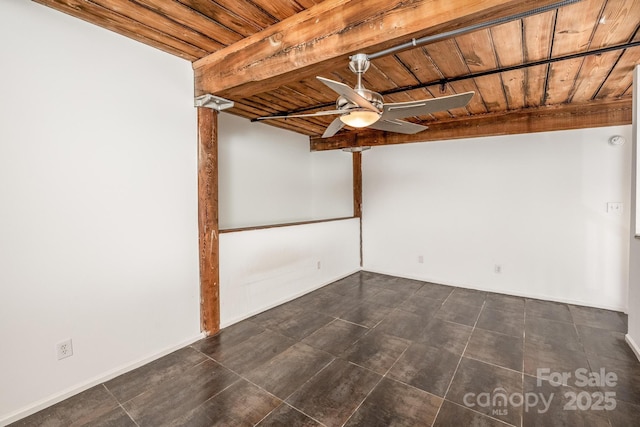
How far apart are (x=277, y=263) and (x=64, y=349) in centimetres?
215

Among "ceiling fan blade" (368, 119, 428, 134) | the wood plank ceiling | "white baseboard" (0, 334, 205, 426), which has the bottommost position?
"white baseboard" (0, 334, 205, 426)

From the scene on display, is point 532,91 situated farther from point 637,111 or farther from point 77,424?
point 77,424

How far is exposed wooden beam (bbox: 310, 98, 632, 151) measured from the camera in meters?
3.30

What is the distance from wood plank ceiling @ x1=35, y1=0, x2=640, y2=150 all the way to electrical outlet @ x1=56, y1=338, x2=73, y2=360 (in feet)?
7.19

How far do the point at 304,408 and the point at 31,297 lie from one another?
190cm

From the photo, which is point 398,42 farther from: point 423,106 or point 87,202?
point 87,202

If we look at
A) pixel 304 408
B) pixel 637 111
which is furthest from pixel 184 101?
pixel 637 111

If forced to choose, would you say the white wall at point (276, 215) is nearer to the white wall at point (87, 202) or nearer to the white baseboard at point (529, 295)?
the white wall at point (87, 202)

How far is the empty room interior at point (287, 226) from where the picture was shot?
182 centimetres

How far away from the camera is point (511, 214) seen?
4078 millimetres

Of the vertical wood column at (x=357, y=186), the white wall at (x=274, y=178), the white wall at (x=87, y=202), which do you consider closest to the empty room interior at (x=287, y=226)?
the white wall at (x=87, y=202)

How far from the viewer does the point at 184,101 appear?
2.66 meters

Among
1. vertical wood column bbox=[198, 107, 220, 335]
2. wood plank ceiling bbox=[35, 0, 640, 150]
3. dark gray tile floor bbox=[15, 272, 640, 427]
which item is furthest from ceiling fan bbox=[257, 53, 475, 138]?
dark gray tile floor bbox=[15, 272, 640, 427]

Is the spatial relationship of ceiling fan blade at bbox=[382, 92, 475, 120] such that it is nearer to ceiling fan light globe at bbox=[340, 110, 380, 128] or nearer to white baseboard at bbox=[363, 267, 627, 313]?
ceiling fan light globe at bbox=[340, 110, 380, 128]
